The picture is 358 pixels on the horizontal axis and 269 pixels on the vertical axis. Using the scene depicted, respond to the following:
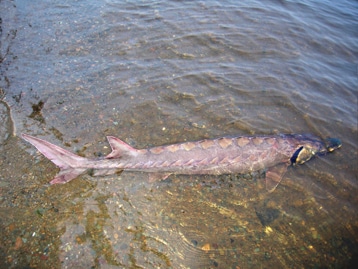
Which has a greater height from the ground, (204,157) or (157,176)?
(204,157)

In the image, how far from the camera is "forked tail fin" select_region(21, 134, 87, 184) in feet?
12.8

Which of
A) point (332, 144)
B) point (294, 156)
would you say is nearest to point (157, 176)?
point (294, 156)

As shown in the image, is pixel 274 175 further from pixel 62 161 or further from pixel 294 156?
pixel 62 161

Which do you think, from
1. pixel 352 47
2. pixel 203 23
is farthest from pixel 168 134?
pixel 352 47

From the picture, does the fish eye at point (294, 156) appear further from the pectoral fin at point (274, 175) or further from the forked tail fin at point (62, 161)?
the forked tail fin at point (62, 161)

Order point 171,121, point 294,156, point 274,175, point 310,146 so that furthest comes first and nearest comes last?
1. point 171,121
2. point 310,146
3. point 294,156
4. point 274,175

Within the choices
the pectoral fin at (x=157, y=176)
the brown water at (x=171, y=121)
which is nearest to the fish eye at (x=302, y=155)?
the brown water at (x=171, y=121)

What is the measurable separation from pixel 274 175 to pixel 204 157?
4.37 feet

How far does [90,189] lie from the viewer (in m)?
4.13

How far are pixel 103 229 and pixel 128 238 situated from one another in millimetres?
375

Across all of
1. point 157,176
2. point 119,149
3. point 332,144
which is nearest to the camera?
point 119,149

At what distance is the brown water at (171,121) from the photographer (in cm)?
370

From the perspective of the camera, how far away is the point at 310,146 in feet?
16.4

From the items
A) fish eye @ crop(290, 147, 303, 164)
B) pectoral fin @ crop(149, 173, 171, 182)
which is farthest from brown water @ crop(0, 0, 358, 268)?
fish eye @ crop(290, 147, 303, 164)
